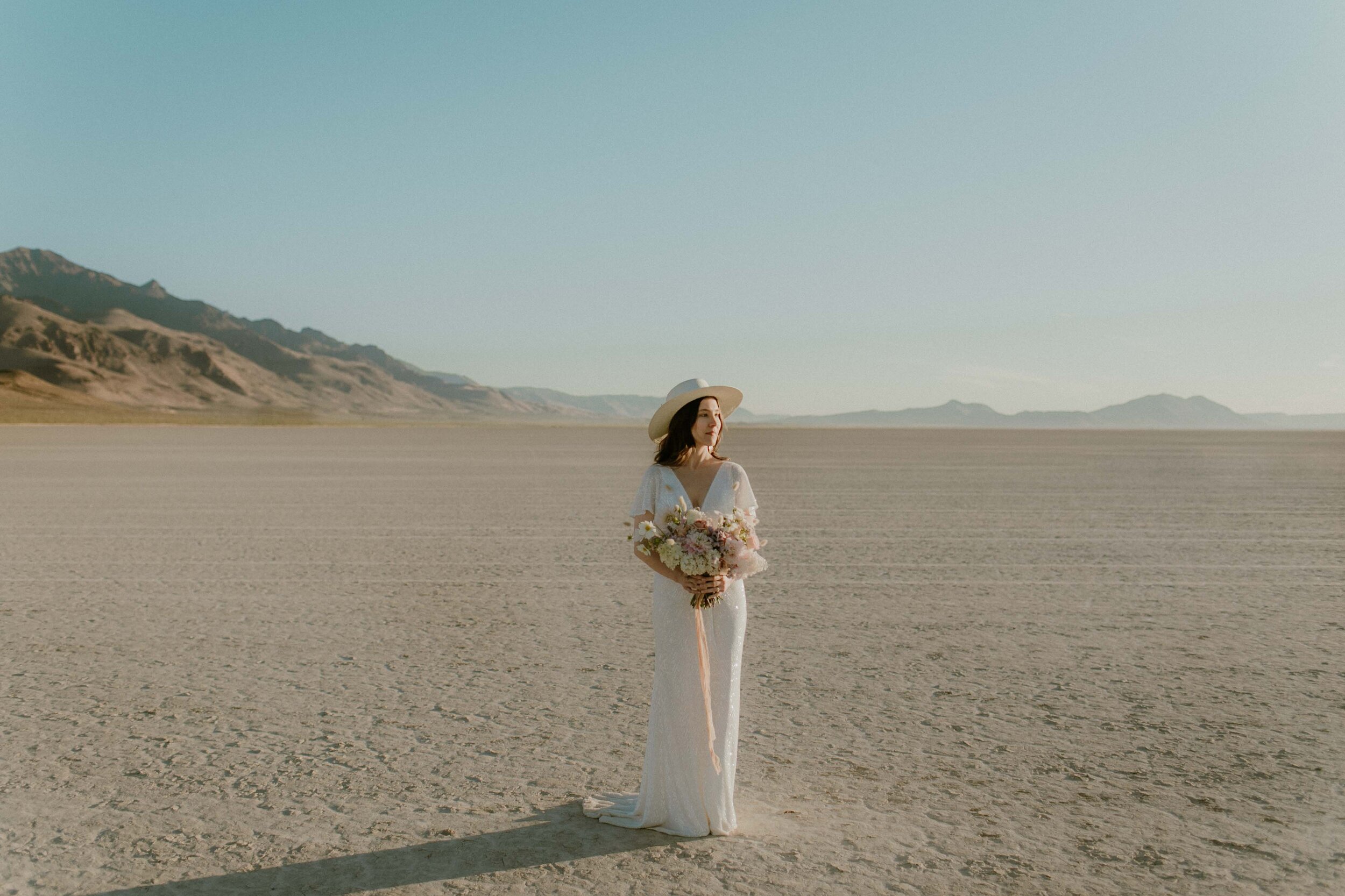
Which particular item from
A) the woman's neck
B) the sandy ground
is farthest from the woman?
the sandy ground

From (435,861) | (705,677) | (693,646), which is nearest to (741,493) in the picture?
(693,646)

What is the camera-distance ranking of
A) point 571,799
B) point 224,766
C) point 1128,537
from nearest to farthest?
point 571,799, point 224,766, point 1128,537

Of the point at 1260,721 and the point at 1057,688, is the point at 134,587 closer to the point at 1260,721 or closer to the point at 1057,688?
the point at 1057,688

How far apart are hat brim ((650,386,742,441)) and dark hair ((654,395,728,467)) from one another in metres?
0.02

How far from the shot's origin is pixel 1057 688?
7.09 meters

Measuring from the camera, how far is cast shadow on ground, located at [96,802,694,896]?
411 centimetres

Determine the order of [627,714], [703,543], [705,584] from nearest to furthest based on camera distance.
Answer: [703,543] → [705,584] → [627,714]

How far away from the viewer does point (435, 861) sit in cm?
436

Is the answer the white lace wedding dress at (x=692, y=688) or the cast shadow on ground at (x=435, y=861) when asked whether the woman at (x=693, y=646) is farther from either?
the cast shadow on ground at (x=435, y=861)

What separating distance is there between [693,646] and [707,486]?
0.65 meters

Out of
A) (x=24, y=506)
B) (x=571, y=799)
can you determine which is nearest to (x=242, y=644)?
(x=571, y=799)

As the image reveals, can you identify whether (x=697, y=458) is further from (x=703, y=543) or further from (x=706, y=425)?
(x=703, y=543)

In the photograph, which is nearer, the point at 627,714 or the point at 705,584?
the point at 705,584

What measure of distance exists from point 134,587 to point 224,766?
20.6 ft
